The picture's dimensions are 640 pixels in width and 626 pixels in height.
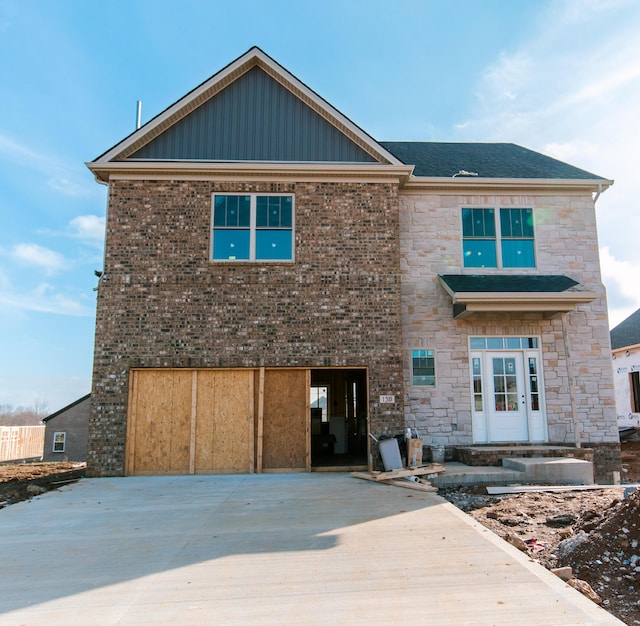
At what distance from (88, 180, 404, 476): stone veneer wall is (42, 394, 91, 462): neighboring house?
19.9 meters

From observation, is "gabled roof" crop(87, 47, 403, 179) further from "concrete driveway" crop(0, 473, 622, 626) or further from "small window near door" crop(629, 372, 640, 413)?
"small window near door" crop(629, 372, 640, 413)

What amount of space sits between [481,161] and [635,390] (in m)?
12.6

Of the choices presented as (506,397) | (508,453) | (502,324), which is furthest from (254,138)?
(508,453)

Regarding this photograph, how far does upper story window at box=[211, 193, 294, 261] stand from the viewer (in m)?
11.3

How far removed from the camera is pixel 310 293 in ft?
36.4

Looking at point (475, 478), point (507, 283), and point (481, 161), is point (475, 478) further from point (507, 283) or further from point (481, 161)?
point (481, 161)

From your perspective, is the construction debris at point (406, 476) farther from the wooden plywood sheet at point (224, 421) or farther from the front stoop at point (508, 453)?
the wooden plywood sheet at point (224, 421)

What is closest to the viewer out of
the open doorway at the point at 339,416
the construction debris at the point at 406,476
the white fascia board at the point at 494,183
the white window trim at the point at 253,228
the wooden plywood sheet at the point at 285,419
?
the construction debris at the point at 406,476

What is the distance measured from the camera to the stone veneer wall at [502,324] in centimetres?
1151

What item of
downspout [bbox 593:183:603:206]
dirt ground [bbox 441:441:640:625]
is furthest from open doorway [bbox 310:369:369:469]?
downspout [bbox 593:183:603:206]

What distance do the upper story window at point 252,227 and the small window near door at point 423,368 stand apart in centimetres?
369

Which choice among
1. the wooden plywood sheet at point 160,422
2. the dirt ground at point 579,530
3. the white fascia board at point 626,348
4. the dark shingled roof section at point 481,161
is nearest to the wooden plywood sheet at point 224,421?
the wooden plywood sheet at point 160,422

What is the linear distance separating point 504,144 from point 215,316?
10.6 metres

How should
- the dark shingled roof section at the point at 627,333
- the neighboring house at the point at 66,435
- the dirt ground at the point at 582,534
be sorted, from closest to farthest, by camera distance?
the dirt ground at the point at 582,534
the dark shingled roof section at the point at 627,333
the neighboring house at the point at 66,435
